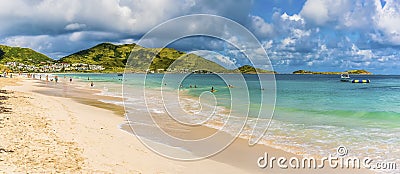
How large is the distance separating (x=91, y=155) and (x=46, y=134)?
3.17 meters

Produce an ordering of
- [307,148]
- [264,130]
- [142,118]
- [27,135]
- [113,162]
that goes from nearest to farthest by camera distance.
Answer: [113,162]
[27,135]
[307,148]
[264,130]
[142,118]

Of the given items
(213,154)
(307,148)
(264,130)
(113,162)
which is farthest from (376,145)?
(113,162)

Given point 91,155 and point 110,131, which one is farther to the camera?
point 110,131

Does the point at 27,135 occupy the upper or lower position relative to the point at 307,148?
upper

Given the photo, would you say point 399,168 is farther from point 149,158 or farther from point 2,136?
point 2,136

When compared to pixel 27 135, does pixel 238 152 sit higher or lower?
lower

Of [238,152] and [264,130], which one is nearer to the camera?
[238,152]

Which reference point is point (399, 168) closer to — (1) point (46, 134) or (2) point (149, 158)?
(2) point (149, 158)

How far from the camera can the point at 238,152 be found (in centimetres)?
1196

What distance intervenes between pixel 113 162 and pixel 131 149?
199 centimetres

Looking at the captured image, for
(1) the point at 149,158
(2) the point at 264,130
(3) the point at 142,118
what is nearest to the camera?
(1) the point at 149,158

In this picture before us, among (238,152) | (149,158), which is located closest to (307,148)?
(238,152)

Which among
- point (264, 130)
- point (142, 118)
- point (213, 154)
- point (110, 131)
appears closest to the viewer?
point (213, 154)

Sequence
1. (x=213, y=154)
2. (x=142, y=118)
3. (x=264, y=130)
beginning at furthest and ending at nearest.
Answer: (x=142, y=118), (x=264, y=130), (x=213, y=154)
